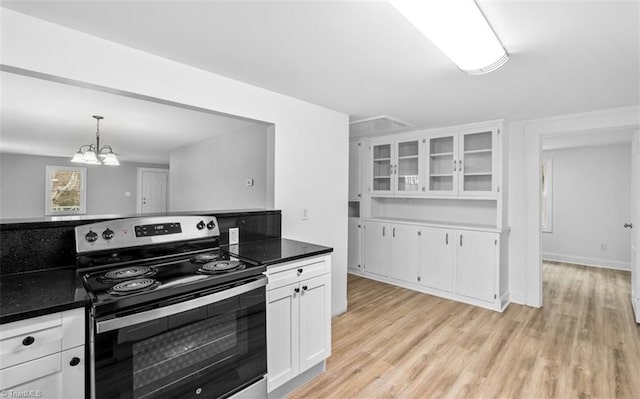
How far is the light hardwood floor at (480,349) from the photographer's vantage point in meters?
2.03

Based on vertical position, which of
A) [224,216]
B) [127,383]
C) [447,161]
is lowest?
[127,383]

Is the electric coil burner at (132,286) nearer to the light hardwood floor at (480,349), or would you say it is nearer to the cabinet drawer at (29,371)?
the cabinet drawer at (29,371)

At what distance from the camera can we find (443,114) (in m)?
3.27

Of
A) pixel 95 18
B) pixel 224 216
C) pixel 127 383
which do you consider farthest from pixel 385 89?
pixel 127 383

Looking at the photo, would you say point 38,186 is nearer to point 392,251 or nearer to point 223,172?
point 223,172

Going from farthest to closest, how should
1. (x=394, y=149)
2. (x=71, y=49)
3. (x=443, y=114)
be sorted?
(x=394, y=149) → (x=443, y=114) → (x=71, y=49)

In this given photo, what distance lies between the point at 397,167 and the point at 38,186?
27.1 ft

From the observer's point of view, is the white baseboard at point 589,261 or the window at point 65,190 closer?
the white baseboard at point 589,261

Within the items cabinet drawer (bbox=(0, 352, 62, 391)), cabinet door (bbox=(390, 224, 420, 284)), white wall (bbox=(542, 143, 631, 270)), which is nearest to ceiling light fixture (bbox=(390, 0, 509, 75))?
cabinet drawer (bbox=(0, 352, 62, 391))

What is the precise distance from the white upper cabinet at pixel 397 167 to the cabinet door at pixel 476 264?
36.5 inches

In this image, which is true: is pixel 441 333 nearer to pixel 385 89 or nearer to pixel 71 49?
pixel 385 89

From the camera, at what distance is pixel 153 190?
8.86 m

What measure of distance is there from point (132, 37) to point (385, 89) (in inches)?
69.9

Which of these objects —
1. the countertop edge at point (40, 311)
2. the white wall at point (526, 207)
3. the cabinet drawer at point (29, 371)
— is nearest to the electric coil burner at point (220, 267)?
the countertop edge at point (40, 311)
